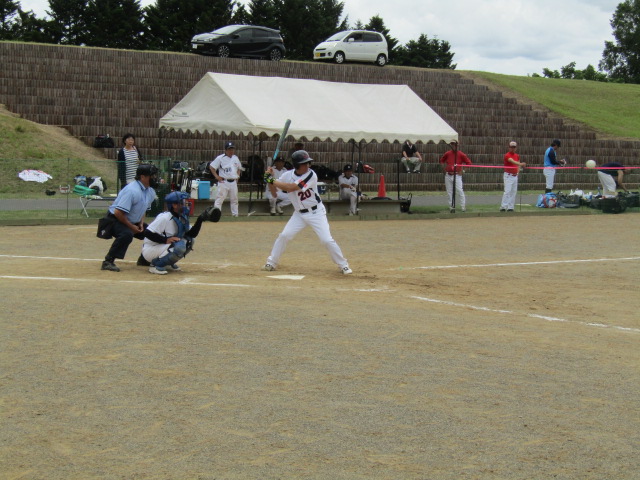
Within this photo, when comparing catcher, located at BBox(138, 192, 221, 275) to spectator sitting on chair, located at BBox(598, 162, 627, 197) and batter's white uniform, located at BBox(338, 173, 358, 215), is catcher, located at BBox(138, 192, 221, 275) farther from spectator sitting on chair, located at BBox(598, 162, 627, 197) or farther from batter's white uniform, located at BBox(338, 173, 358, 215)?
spectator sitting on chair, located at BBox(598, 162, 627, 197)

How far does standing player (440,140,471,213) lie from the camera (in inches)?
964

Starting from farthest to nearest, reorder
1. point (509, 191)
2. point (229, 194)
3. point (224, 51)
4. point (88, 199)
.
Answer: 1. point (224, 51)
2. point (509, 191)
3. point (229, 194)
4. point (88, 199)

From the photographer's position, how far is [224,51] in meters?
39.7

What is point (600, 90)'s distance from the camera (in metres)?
54.9

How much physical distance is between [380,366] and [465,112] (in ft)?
108

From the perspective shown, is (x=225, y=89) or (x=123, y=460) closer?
(x=123, y=460)

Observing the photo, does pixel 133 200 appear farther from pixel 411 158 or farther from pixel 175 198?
pixel 411 158

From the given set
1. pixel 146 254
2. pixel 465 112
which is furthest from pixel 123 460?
pixel 465 112

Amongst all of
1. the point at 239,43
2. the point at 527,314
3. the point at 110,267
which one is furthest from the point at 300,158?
the point at 239,43

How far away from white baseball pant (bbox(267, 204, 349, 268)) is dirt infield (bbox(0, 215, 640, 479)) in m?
0.39

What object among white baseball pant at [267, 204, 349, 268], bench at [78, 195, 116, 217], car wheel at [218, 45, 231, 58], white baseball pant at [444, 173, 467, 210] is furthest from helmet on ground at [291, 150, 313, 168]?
car wheel at [218, 45, 231, 58]

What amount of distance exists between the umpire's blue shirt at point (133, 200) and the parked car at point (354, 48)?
30.7 metres

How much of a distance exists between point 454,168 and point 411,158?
7.61 metres

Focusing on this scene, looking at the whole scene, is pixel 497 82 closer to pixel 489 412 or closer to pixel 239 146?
pixel 239 146
